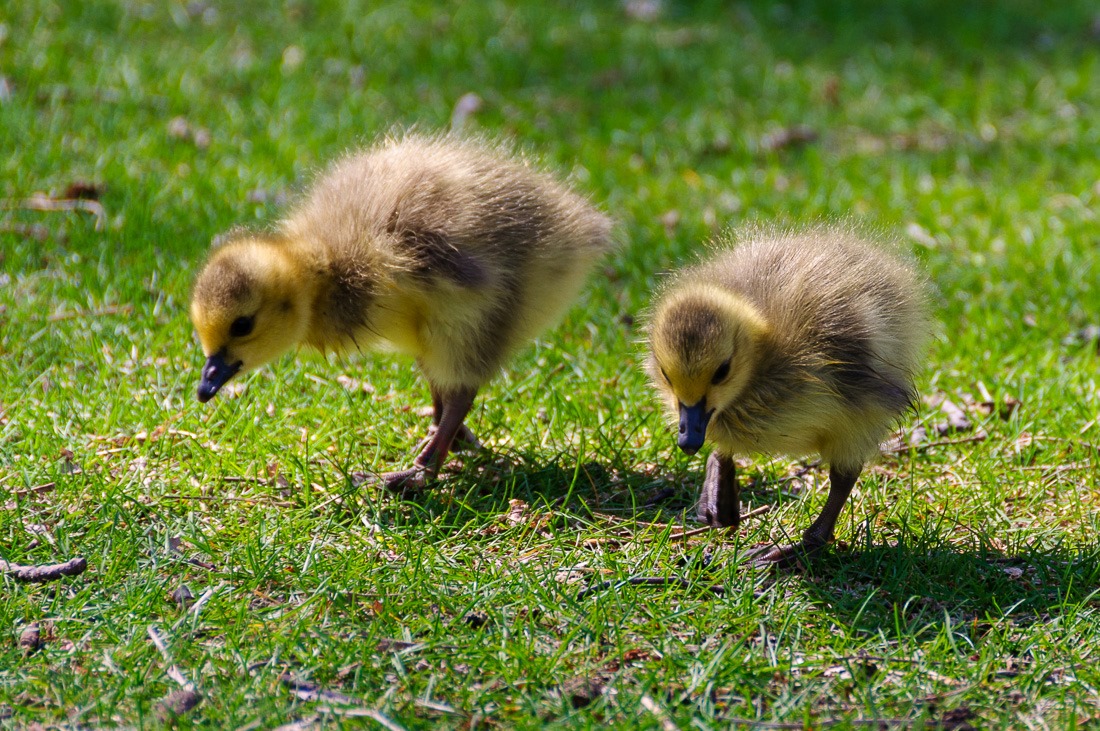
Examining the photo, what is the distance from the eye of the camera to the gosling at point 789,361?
3537mm

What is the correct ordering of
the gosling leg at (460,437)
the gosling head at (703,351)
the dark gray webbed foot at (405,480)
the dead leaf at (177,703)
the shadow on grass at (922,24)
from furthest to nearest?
the shadow on grass at (922,24) < the gosling leg at (460,437) < the dark gray webbed foot at (405,480) < the gosling head at (703,351) < the dead leaf at (177,703)

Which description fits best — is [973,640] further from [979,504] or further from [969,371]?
[969,371]

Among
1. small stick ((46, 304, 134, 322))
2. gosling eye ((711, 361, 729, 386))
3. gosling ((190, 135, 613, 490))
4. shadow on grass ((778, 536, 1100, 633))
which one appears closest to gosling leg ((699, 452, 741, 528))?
shadow on grass ((778, 536, 1100, 633))

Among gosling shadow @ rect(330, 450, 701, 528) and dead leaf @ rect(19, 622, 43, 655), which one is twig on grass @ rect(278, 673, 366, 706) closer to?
dead leaf @ rect(19, 622, 43, 655)

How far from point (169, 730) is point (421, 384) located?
2340 mm

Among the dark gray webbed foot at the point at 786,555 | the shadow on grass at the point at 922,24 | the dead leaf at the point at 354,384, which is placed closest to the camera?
the dark gray webbed foot at the point at 786,555

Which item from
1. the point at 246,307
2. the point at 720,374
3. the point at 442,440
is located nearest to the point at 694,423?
the point at 720,374

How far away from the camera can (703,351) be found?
346cm

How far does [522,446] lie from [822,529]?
1.23 metres

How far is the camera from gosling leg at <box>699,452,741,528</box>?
3.97 m

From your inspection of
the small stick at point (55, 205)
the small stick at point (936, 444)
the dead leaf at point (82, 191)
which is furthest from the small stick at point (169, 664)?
the dead leaf at point (82, 191)

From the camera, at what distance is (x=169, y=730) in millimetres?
2826

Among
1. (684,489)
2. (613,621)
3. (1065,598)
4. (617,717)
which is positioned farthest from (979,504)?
(617,717)

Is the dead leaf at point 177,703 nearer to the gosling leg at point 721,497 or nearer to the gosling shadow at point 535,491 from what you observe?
the gosling shadow at point 535,491
